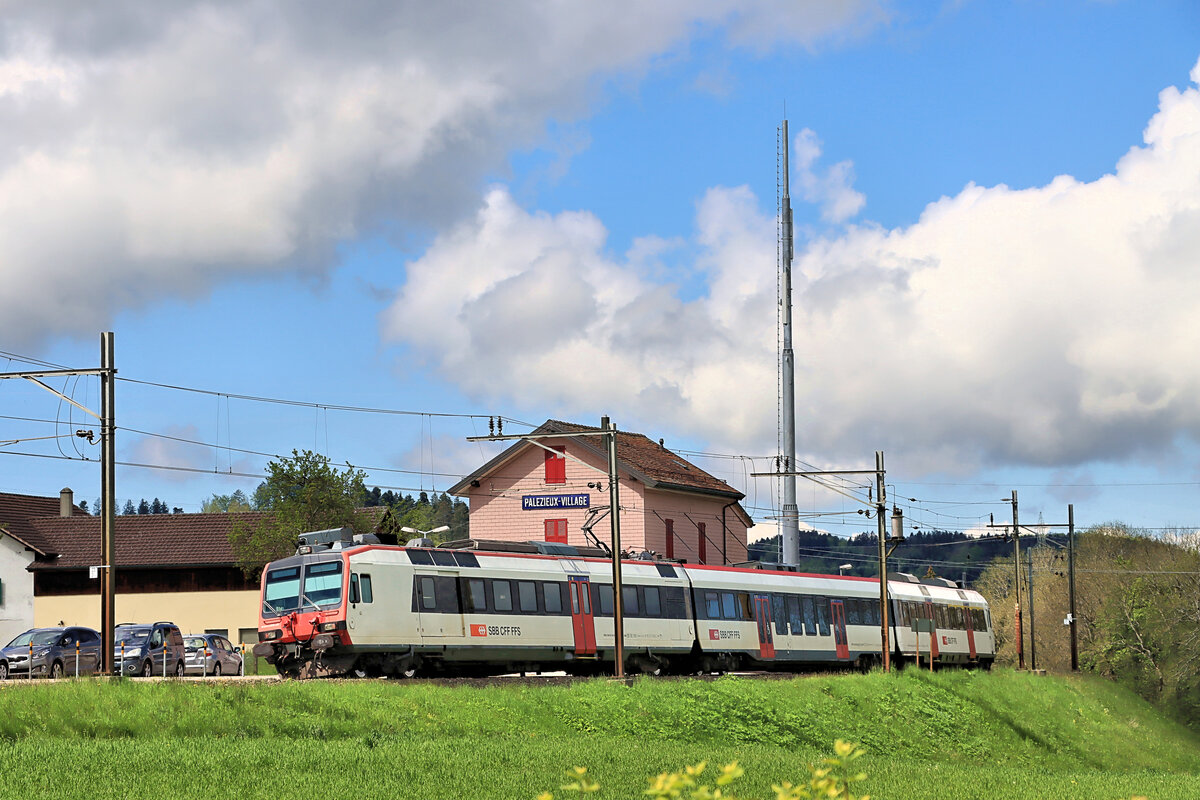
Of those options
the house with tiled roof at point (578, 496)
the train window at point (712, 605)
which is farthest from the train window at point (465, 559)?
the house with tiled roof at point (578, 496)

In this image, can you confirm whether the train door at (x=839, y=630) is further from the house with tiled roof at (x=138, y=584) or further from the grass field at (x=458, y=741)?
the house with tiled roof at (x=138, y=584)

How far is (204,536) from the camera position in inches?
2520

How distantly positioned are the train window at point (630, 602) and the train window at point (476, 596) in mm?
5118

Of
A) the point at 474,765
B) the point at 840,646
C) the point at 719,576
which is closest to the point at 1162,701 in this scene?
the point at 840,646

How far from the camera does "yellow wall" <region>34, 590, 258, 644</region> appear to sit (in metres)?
60.6

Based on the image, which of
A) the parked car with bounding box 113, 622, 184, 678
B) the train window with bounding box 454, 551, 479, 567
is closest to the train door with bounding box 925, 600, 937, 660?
the train window with bounding box 454, 551, 479, 567

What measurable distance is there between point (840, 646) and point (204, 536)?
33.5 meters

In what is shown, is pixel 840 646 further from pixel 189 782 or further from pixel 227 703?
pixel 189 782

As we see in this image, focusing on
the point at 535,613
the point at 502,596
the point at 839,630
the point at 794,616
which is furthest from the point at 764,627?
the point at 502,596

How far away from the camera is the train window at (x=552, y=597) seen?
3284 centimetres

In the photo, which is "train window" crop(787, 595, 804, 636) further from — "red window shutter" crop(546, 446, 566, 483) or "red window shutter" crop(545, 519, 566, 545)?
"red window shutter" crop(546, 446, 566, 483)

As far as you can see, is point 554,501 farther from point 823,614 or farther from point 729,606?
point 729,606

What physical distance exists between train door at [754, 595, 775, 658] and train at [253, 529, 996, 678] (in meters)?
0.05

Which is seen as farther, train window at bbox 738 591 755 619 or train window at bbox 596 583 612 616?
train window at bbox 738 591 755 619
